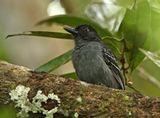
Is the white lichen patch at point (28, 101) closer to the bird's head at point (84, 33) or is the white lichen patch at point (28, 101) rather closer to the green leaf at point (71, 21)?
the green leaf at point (71, 21)

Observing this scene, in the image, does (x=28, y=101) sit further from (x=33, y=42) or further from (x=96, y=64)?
(x=33, y=42)

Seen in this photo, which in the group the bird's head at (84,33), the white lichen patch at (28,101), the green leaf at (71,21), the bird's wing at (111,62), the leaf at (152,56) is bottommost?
the bird's wing at (111,62)

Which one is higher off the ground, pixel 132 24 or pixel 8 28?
pixel 132 24

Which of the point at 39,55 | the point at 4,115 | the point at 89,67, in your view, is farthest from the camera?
the point at 39,55

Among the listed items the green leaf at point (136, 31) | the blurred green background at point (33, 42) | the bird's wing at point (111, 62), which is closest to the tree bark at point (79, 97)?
the green leaf at point (136, 31)

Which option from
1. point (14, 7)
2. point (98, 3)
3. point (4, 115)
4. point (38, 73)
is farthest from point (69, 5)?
point (4, 115)

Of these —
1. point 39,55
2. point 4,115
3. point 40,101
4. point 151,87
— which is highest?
point 4,115

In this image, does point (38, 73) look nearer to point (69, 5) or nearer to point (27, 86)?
point (27, 86)
